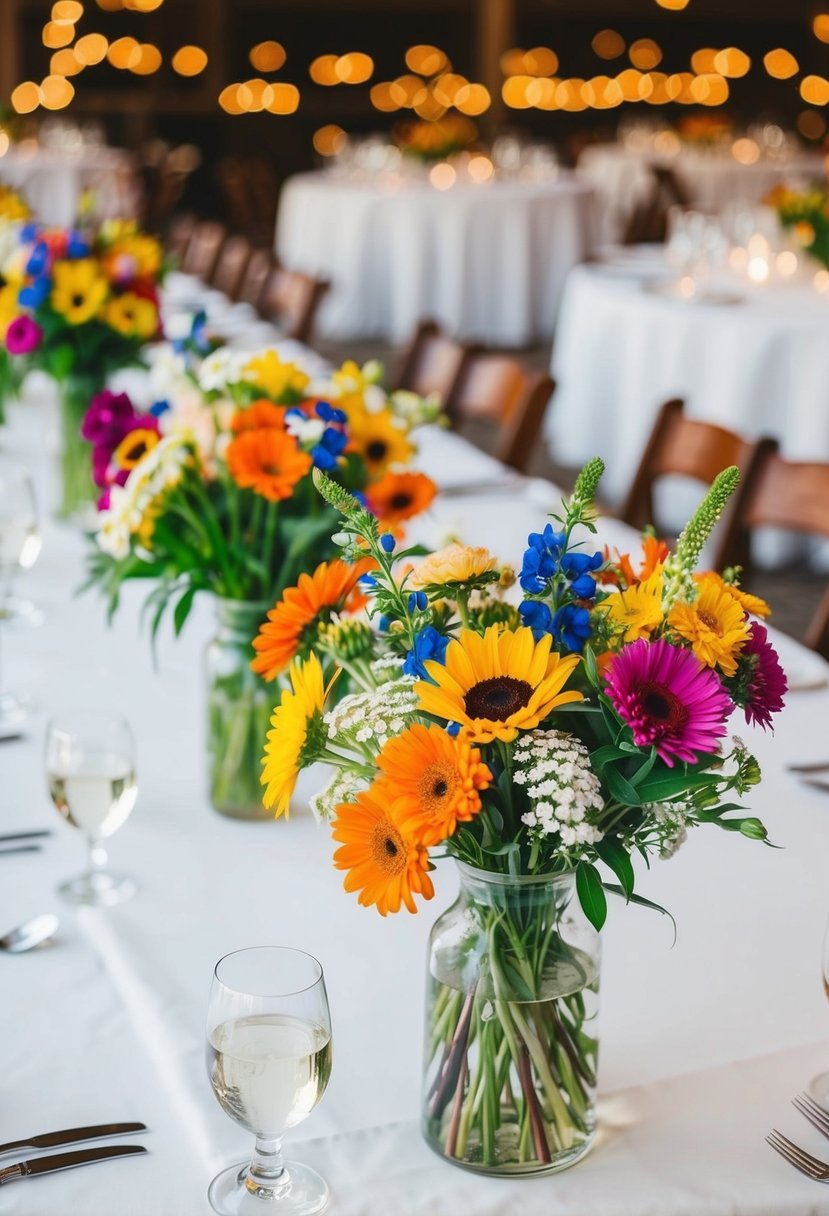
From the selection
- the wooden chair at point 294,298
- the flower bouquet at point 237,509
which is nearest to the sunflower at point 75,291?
the flower bouquet at point 237,509

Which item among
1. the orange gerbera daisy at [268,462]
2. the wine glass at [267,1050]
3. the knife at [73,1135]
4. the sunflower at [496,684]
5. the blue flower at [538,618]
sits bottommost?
the knife at [73,1135]

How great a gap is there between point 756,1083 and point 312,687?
0.48 metres

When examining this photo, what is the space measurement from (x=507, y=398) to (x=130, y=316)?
3.65ft

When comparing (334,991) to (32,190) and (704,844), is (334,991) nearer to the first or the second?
(704,844)

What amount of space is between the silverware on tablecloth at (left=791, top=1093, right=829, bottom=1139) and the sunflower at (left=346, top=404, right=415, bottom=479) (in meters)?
0.81

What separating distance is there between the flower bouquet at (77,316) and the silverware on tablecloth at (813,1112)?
5.76ft

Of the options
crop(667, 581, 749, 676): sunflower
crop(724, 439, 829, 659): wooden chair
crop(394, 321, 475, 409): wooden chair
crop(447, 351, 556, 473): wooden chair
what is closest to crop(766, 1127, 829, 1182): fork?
Answer: crop(667, 581, 749, 676): sunflower

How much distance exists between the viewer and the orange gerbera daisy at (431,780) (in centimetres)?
87

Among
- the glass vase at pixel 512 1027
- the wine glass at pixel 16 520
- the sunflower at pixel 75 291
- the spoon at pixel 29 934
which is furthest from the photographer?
the sunflower at pixel 75 291

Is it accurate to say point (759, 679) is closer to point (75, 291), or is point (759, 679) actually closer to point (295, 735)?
point (295, 735)

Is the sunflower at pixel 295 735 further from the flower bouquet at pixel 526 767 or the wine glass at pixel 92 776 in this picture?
the wine glass at pixel 92 776

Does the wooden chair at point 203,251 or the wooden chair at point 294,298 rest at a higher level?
the wooden chair at point 294,298

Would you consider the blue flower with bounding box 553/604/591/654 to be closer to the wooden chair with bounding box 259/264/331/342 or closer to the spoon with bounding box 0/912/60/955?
the spoon with bounding box 0/912/60/955

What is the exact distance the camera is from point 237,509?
4.99ft
